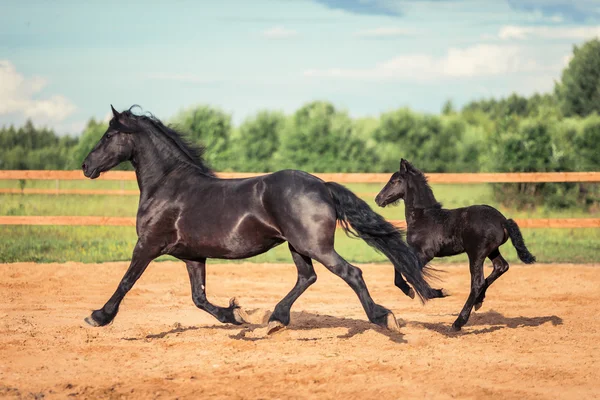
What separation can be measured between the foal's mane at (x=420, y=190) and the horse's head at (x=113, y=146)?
2977 millimetres

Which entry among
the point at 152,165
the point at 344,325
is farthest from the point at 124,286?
the point at 344,325

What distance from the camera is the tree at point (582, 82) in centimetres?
4256

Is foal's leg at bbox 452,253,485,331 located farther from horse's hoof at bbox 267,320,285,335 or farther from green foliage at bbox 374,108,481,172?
green foliage at bbox 374,108,481,172

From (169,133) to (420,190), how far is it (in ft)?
8.87

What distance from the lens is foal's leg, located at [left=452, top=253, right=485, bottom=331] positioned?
23.9 ft

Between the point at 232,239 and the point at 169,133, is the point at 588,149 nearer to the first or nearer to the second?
the point at 169,133

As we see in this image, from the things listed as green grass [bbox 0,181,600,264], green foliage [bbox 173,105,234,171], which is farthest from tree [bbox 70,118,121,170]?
green grass [bbox 0,181,600,264]

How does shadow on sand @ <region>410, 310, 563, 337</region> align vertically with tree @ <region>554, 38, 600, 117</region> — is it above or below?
below

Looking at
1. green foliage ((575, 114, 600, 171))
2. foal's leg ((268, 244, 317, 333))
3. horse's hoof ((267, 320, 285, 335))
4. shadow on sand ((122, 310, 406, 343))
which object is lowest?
shadow on sand ((122, 310, 406, 343))

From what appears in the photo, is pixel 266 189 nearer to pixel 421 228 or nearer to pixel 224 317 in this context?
pixel 224 317

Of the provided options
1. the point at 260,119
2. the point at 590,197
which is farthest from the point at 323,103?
the point at 590,197

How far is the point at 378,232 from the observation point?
6.67m

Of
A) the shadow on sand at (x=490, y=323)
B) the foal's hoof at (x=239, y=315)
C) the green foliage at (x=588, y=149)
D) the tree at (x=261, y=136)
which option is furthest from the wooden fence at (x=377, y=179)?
the tree at (x=261, y=136)

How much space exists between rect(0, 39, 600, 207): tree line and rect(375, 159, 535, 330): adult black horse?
47.1 feet
